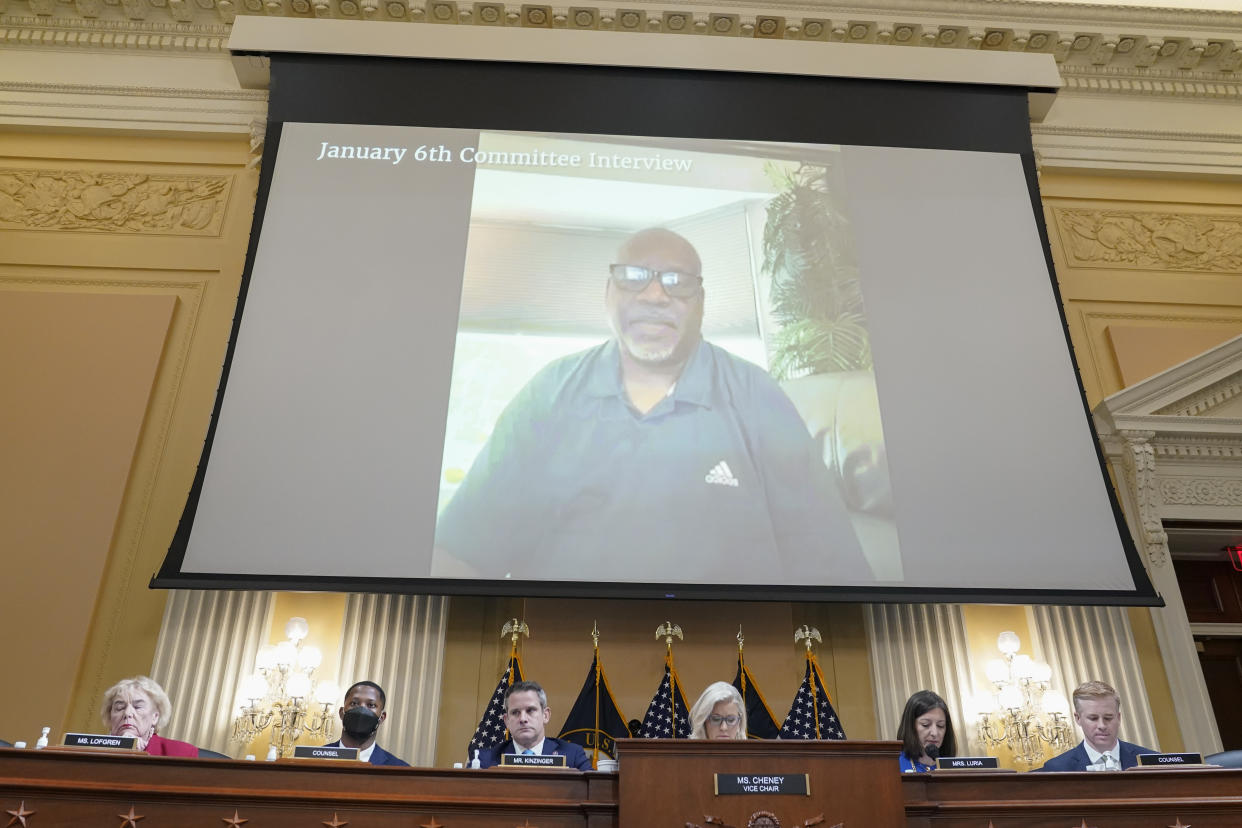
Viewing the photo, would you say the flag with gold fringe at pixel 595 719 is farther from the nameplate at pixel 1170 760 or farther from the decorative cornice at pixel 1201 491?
the decorative cornice at pixel 1201 491

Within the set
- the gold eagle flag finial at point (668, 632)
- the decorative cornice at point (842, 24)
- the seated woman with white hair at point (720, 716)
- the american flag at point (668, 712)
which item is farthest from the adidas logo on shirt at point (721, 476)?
the decorative cornice at point (842, 24)

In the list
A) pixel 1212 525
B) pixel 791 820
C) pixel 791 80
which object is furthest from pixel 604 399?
pixel 1212 525

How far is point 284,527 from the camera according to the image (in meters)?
4.95

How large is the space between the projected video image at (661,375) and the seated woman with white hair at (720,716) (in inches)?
41.8

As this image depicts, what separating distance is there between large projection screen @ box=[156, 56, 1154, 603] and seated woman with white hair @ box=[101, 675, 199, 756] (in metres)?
1.14

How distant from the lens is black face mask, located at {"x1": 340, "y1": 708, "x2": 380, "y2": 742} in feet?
12.1

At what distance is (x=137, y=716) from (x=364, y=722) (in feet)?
2.61

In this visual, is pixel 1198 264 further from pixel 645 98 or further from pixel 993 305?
pixel 645 98

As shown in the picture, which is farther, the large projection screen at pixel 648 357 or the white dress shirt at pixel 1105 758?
the large projection screen at pixel 648 357

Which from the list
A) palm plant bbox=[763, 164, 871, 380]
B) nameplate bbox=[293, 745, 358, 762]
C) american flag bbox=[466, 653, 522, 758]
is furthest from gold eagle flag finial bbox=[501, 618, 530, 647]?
nameplate bbox=[293, 745, 358, 762]

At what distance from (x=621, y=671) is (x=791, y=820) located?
2.52m

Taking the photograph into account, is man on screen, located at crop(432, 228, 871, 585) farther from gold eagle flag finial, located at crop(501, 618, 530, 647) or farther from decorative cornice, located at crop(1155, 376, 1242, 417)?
decorative cornice, located at crop(1155, 376, 1242, 417)

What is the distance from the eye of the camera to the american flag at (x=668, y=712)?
191 inches

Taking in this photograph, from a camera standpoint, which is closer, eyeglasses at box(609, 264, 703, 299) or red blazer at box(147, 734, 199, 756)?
red blazer at box(147, 734, 199, 756)
